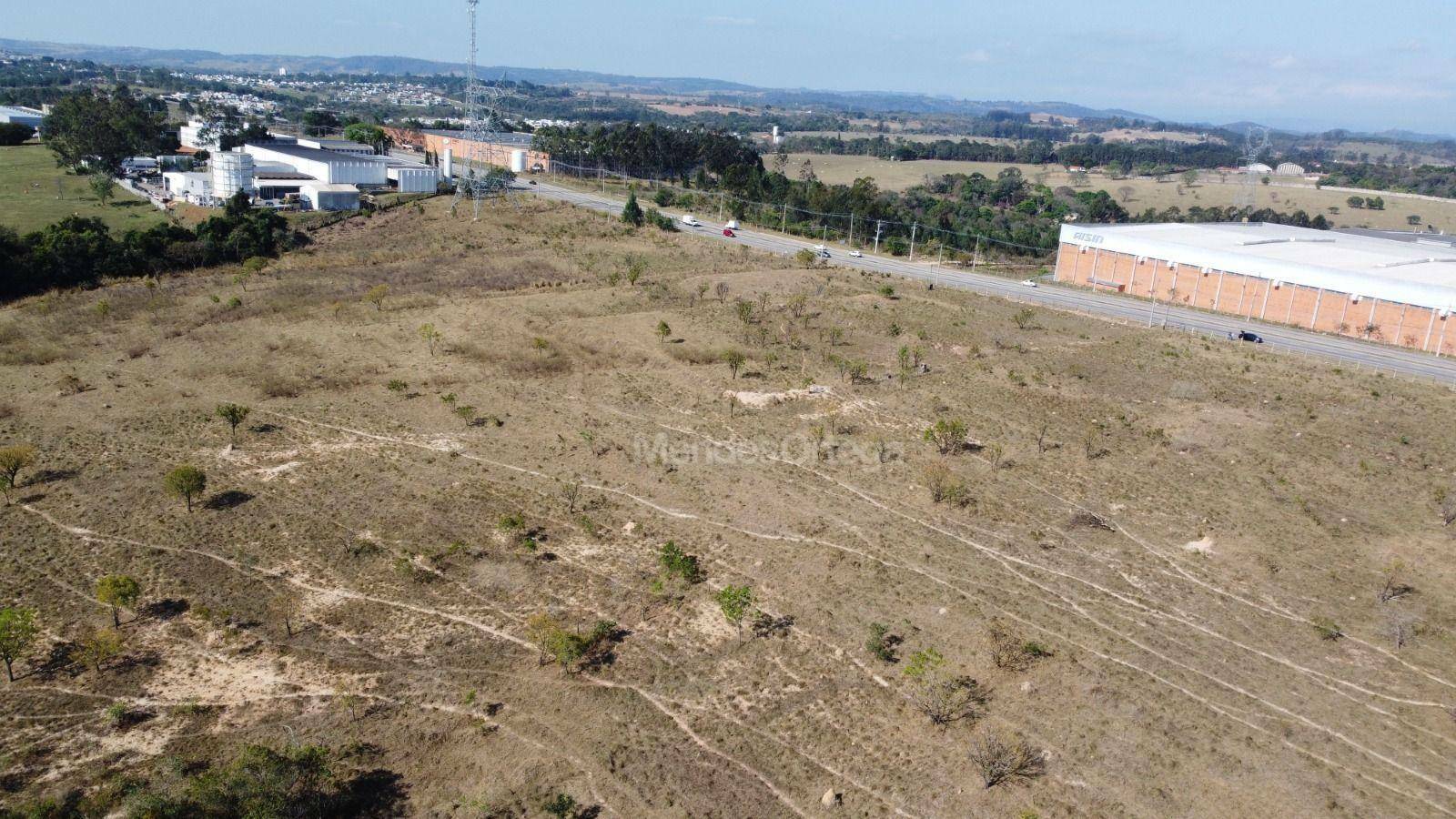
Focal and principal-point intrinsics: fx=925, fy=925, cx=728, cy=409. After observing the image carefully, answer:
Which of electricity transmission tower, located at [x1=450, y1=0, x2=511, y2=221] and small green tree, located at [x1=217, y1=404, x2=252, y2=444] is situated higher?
electricity transmission tower, located at [x1=450, y1=0, x2=511, y2=221]

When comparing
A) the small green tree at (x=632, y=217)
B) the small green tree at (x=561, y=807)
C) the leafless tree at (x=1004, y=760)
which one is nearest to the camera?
the small green tree at (x=561, y=807)

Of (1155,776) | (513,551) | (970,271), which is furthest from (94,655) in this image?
(970,271)

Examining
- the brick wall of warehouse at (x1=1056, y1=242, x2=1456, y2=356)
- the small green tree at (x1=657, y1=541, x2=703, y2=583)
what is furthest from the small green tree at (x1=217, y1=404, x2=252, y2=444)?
the brick wall of warehouse at (x1=1056, y1=242, x2=1456, y2=356)

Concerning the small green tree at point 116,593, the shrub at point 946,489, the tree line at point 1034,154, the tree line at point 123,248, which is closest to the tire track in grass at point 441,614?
the small green tree at point 116,593

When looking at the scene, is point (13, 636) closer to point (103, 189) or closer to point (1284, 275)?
point (1284, 275)

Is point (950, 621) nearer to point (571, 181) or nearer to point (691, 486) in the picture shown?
point (691, 486)

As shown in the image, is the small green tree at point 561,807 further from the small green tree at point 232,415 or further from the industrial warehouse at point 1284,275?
the industrial warehouse at point 1284,275

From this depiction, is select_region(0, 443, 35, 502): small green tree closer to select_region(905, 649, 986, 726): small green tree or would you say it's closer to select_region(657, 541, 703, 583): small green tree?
select_region(657, 541, 703, 583): small green tree
